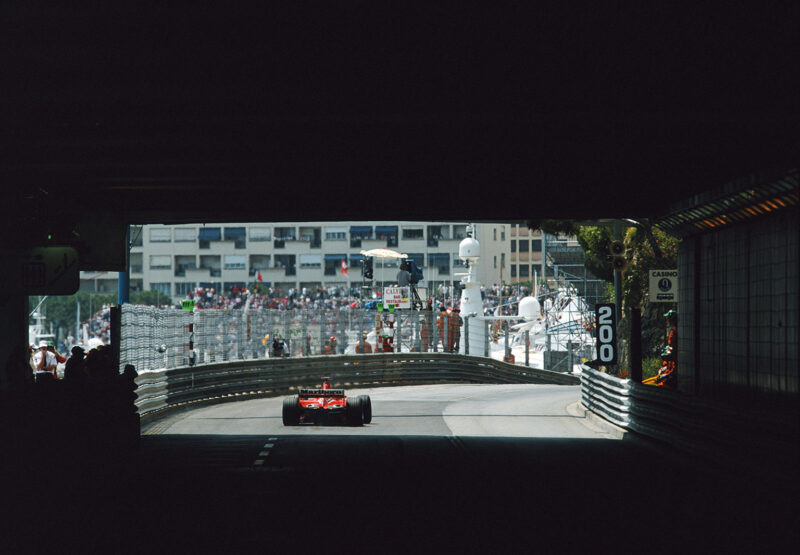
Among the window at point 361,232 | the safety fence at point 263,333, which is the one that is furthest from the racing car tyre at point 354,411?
the window at point 361,232

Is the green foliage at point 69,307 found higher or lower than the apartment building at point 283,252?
lower

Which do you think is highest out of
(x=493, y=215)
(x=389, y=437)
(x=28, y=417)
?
(x=493, y=215)

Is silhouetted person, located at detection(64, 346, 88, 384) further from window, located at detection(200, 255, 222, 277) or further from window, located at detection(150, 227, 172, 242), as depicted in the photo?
window, located at detection(150, 227, 172, 242)

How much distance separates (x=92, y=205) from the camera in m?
22.5

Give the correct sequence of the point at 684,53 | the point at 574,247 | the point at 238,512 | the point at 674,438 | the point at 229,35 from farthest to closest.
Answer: the point at 574,247 < the point at 674,438 < the point at 238,512 < the point at 684,53 < the point at 229,35

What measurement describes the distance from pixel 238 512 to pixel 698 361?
1117cm

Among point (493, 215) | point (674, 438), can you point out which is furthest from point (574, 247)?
point (674, 438)

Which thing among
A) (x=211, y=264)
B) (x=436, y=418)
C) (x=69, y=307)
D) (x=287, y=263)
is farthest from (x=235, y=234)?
(x=436, y=418)

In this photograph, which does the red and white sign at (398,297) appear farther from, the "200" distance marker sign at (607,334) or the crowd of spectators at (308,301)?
the "200" distance marker sign at (607,334)

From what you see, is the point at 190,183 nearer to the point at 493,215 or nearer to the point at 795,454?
the point at 493,215

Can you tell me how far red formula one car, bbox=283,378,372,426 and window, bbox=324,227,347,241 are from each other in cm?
8500

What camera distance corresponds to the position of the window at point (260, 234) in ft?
355

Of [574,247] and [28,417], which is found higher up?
[574,247]

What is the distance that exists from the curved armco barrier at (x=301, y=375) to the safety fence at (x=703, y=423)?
993 cm
